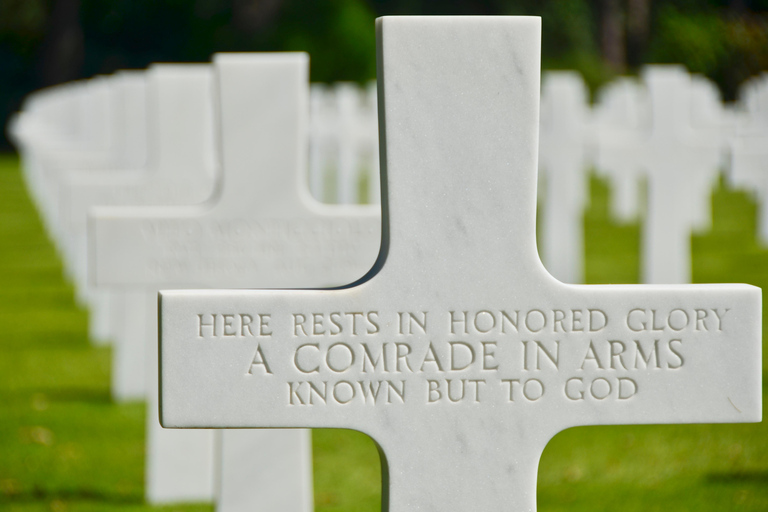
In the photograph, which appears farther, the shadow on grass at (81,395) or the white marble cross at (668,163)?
the white marble cross at (668,163)

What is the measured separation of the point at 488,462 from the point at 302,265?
1.39m

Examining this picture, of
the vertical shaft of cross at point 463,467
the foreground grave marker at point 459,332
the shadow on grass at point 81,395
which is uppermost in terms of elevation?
the foreground grave marker at point 459,332

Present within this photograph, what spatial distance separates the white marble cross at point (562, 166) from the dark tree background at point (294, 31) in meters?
19.7

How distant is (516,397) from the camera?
2557 millimetres

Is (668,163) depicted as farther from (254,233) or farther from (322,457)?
(254,233)

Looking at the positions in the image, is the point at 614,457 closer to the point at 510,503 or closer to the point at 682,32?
the point at 510,503

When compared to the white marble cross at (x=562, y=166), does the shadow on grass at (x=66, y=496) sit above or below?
below

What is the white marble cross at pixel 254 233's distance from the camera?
3.73m

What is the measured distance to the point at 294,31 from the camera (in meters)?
32.3

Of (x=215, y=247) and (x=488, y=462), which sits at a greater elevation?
(x=215, y=247)

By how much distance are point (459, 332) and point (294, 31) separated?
3044 cm

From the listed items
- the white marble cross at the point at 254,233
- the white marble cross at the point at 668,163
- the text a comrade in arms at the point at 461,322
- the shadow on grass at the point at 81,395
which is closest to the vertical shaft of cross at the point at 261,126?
the white marble cross at the point at 254,233

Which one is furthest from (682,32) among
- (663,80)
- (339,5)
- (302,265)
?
(302,265)

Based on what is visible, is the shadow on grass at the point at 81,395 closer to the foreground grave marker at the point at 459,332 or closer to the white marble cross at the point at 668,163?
the white marble cross at the point at 668,163
